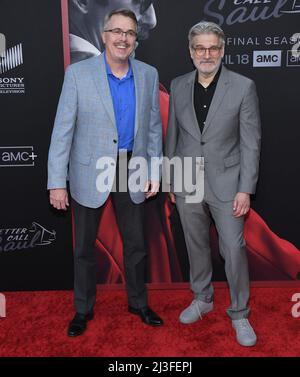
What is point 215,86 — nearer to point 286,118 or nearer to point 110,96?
point 110,96

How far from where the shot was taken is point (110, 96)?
2.57m

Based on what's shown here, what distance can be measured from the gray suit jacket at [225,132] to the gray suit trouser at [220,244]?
91 millimetres

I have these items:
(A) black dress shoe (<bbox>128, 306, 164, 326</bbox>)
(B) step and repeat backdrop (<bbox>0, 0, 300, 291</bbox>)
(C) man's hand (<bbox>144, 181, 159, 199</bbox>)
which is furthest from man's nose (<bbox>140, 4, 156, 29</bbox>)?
(A) black dress shoe (<bbox>128, 306, 164, 326</bbox>)

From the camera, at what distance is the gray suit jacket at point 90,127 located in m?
2.55

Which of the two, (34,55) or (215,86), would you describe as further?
(34,55)

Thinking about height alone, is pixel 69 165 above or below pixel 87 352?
above

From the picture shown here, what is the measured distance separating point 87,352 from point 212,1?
7.79 ft

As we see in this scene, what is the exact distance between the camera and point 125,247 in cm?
296

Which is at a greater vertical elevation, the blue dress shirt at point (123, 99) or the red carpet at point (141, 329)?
the blue dress shirt at point (123, 99)

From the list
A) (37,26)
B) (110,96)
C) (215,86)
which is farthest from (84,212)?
(37,26)

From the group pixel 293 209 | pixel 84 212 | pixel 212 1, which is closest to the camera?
pixel 84 212

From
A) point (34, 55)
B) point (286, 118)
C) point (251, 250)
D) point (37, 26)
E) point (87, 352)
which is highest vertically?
point (37, 26)

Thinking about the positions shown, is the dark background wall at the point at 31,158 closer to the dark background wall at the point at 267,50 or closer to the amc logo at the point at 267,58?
the dark background wall at the point at 267,50

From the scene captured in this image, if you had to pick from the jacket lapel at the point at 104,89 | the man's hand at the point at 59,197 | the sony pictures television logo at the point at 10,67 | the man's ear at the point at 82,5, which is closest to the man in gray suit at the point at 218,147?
the jacket lapel at the point at 104,89
